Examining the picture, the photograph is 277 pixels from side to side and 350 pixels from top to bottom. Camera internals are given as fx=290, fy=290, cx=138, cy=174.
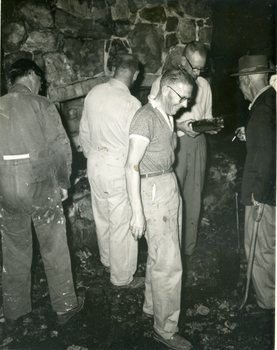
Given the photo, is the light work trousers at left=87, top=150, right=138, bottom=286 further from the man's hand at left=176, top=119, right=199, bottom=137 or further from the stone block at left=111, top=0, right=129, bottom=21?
the stone block at left=111, top=0, right=129, bottom=21

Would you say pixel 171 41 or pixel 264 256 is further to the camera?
pixel 171 41

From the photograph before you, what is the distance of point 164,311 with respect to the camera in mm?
2123

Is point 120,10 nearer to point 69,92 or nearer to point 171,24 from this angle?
point 171,24

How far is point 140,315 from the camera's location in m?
2.56

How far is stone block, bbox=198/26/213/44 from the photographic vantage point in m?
4.44

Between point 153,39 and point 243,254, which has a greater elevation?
point 153,39

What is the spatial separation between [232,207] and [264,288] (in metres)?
2.10

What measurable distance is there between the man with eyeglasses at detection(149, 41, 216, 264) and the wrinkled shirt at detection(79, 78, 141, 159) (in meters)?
0.48

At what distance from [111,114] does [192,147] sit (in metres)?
0.97

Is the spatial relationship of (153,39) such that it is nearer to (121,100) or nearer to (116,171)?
(121,100)

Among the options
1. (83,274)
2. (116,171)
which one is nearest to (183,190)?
(116,171)

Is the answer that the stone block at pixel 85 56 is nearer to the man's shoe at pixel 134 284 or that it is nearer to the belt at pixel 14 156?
the belt at pixel 14 156

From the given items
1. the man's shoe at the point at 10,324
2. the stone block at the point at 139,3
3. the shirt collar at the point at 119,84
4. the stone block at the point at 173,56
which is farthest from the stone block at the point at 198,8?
the man's shoe at the point at 10,324

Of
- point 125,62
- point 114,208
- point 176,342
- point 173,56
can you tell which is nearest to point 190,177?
point 114,208
